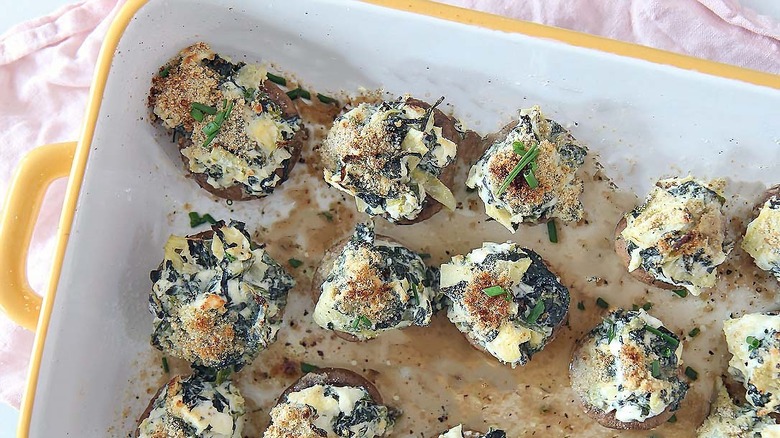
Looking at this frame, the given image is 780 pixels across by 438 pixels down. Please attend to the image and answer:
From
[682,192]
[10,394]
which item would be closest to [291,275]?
[10,394]

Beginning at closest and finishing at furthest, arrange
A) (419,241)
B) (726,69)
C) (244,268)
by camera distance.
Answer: (726,69) → (244,268) → (419,241)

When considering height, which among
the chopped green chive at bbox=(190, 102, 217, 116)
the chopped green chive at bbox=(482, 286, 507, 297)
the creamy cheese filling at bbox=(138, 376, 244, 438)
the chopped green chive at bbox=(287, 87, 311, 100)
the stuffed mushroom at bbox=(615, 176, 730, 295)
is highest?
the chopped green chive at bbox=(190, 102, 217, 116)

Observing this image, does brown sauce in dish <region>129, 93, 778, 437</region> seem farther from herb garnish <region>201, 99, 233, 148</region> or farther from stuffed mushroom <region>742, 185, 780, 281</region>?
herb garnish <region>201, 99, 233, 148</region>

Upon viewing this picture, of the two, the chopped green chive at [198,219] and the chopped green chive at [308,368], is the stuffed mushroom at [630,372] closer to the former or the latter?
Answer: the chopped green chive at [308,368]

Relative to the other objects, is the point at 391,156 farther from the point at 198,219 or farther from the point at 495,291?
the point at 198,219

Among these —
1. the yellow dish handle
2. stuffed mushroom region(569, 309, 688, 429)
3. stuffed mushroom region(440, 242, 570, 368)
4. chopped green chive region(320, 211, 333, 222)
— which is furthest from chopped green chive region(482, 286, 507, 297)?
the yellow dish handle

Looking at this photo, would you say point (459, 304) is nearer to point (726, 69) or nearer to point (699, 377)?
point (699, 377)

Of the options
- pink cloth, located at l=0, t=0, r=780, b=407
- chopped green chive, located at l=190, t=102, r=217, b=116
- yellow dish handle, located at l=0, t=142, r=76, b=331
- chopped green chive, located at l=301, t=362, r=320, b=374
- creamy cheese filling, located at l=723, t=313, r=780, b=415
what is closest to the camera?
yellow dish handle, located at l=0, t=142, r=76, b=331
